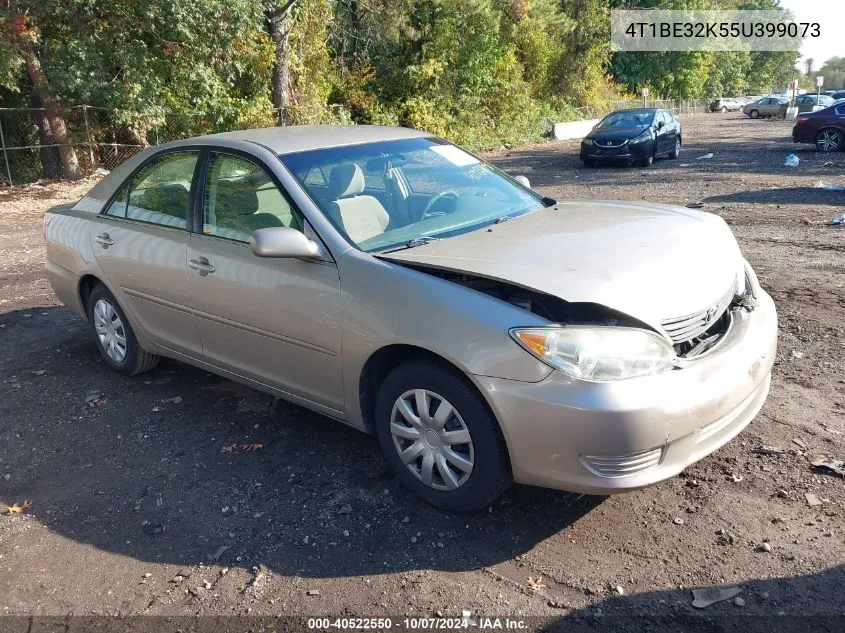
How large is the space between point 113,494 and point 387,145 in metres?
2.52

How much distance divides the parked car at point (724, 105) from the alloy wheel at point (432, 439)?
72661mm

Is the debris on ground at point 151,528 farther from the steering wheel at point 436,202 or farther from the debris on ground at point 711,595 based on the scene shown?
the debris on ground at point 711,595

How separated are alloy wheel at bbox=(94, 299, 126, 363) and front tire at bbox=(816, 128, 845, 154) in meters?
20.3

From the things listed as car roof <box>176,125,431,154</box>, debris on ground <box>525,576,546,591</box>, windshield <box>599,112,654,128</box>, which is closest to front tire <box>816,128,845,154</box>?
windshield <box>599,112,654,128</box>

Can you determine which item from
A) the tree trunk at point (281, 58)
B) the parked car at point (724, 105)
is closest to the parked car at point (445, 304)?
the tree trunk at point (281, 58)

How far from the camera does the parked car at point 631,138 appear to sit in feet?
63.0

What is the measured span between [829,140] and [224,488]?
21.0 meters

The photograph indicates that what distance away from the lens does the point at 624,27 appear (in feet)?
157

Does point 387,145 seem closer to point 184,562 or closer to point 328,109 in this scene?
point 184,562

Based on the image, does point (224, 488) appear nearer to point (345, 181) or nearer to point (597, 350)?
point (345, 181)

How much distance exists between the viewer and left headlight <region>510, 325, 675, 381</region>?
292 cm

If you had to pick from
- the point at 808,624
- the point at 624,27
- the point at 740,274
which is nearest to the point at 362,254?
the point at 740,274

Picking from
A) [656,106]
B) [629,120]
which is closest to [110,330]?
[629,120]

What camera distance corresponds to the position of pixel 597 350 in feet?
9.62
